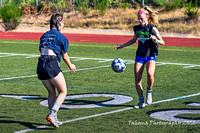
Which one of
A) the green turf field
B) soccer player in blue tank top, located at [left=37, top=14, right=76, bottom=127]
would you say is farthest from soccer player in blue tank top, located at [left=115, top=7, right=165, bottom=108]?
soccer player in blue tank top, located at [left=37, top=14, right=76, bottom=127]

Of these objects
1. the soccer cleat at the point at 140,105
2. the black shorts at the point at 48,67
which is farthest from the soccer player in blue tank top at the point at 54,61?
the soccer cleat at the point at 140,105

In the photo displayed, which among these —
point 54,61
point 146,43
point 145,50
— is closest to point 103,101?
point 145,50

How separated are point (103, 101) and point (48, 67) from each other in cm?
250

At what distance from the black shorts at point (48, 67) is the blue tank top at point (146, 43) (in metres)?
2.22

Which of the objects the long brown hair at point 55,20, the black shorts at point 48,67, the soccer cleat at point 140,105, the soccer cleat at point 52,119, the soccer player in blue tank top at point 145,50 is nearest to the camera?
the soccer cleat at point 52,119

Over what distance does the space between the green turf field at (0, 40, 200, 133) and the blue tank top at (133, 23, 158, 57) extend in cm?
103

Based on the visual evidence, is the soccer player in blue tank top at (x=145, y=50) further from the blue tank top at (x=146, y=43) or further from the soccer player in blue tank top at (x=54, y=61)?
the soccer player in blue tank top at (x=54, y=61)

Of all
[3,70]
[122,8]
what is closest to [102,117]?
[3,70]

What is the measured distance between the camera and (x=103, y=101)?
357 inches

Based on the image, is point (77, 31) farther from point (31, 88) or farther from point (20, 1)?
point (31, 88)

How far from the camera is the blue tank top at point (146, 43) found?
8.48 metres

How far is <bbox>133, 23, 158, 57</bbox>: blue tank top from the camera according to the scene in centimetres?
848

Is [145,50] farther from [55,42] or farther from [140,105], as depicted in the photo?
[55,42]

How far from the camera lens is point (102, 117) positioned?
7594 millimetres
